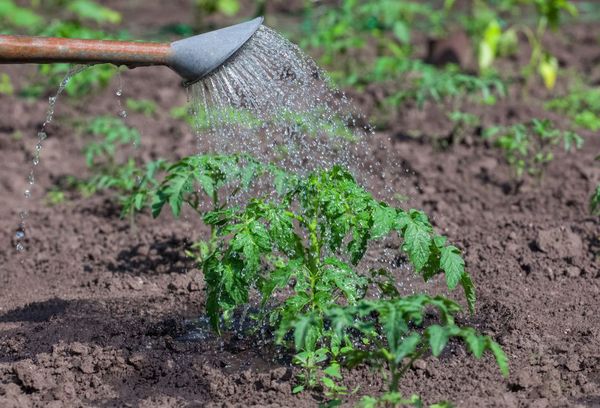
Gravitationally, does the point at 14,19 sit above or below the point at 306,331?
above

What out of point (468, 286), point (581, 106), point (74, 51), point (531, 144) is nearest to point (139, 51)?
point (74, 51)

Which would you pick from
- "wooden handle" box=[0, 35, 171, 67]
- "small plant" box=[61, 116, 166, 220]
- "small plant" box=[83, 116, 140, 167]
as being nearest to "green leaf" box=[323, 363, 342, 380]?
"wooden handle" box=[0, 35, 171, 67]

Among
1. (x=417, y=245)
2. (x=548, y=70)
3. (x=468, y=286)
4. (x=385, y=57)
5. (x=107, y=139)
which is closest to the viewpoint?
(x=417, y=245)

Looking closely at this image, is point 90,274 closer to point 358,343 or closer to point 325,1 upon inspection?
point 358,343

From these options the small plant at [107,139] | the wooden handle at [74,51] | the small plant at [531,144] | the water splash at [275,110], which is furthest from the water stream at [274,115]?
the small plant at [531,144]

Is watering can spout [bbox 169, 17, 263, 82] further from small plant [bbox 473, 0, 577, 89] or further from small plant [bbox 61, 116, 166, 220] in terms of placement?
small plant [bbox 473, 0, 577, 89]

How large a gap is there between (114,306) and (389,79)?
391 cm

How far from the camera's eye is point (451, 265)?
356 cm

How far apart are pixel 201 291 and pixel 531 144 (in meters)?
2.44

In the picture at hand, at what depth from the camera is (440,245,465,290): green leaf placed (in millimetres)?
3531

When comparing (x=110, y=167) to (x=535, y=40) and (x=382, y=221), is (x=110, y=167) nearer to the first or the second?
(x=382, y=221)

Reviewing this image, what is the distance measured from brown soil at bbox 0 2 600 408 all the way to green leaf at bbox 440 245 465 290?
0.46m

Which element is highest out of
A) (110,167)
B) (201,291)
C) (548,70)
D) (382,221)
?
(548,70)

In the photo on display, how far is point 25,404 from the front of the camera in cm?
366
